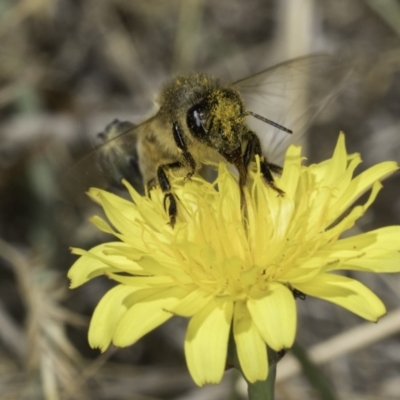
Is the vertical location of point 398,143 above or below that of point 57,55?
below

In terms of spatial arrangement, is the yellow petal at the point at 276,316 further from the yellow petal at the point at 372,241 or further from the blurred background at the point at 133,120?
the blurred background at the point at 133,120

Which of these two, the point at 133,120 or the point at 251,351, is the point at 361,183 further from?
the point at 133,120

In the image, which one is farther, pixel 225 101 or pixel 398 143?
pixel 398 143

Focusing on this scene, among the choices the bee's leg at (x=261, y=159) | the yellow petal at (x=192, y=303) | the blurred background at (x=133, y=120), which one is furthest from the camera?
the blurred background at (x=133, y=120)

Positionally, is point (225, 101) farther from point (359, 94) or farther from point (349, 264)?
point (359, 94)

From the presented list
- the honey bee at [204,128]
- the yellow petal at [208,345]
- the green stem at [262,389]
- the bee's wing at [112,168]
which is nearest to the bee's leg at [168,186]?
the honey bee at [204,128]

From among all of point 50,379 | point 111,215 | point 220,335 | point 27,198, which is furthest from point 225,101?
point 27,198

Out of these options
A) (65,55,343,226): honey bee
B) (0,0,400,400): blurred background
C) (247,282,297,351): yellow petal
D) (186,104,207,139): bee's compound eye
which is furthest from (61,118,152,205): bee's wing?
(247,282,297,351): yellow petal

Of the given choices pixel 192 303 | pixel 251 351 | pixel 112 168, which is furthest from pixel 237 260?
pixel 112 168
